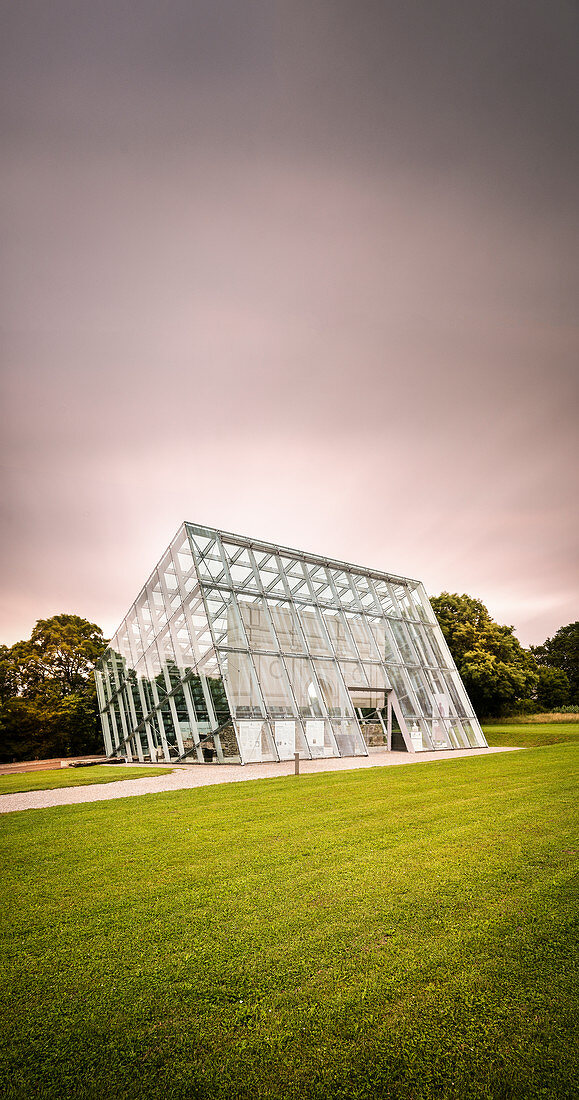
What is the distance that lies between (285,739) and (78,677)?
95.8 ft

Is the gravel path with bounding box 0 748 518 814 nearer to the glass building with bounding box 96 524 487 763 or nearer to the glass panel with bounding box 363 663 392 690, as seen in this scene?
the glass building with bounding box 96 524 487 763

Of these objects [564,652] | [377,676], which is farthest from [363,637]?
[564,652]

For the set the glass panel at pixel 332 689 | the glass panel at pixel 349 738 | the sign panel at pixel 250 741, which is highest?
the glass panel at pixel 332 689

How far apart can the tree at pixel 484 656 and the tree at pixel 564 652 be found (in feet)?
123

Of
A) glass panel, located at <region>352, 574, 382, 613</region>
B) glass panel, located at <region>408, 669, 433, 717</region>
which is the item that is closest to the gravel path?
glass panel, located at <region>408, 669, 433, 717</region>

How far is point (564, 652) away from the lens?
81688 mm

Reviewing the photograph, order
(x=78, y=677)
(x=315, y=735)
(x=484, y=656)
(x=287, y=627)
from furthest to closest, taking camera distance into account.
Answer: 1. (x=484, y=656)
2. (x=78, y=677)
3. (x=287, y=627)
4. (x=315, y=735)

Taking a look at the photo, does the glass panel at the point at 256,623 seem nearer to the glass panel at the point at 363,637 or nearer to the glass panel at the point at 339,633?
the glass panel at the point at 339,633

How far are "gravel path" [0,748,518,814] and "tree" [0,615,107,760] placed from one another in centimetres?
2315

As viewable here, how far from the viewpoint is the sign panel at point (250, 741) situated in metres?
18.5

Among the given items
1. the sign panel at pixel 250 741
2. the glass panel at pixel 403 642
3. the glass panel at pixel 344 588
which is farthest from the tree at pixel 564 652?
the sign panel at pixel 250 741

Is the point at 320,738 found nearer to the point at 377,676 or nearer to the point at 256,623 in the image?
the point at 377,676

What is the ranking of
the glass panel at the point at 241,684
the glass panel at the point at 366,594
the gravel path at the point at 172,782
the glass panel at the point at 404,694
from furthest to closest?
the glass panel at the point at 366,594, the glass panel at the point at 404,694, the glass panel at the point at 241,684, the gravel path at the point at 172,782

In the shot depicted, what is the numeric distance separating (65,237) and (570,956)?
64.7ft
